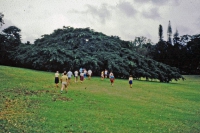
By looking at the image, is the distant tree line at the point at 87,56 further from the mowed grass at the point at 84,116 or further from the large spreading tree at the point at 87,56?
the mowed grass at the point at 84,116

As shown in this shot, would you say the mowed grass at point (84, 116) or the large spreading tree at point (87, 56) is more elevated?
the large spreading tree at point (87, 56)

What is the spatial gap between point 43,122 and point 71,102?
6.08m

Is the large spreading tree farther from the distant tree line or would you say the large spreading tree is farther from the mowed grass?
the mowed grass

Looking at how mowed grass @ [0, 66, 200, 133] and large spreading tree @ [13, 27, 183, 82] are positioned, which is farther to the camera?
large spreading tree @ [13, 27, 183, 82]

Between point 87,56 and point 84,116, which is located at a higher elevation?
point 87,56

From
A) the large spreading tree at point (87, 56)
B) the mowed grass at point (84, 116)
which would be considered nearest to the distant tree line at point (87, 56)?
the large spreading tree at point (87, 56)

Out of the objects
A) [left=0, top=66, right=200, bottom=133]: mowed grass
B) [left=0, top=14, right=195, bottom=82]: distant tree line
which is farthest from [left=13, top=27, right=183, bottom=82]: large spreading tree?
[left=0, top=66, right=200, bottom=133]: mowed grass

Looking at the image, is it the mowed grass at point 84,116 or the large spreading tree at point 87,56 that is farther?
the large spreading tree at point 87,56

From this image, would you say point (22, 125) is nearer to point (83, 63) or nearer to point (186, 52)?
point (83, 63)

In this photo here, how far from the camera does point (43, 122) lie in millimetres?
12680

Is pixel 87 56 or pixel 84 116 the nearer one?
pixel 84 116

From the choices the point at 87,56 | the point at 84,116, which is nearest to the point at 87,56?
the point at 87,56

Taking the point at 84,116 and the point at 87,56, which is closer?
the point at 84,116

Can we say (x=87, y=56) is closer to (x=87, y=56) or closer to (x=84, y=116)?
(x=87, y=56)
